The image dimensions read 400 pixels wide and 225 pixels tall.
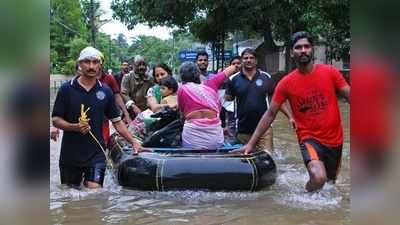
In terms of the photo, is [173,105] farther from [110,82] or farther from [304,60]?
[304,60]

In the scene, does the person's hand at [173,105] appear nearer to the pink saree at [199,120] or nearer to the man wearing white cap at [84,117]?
the pink saree at [199,120]

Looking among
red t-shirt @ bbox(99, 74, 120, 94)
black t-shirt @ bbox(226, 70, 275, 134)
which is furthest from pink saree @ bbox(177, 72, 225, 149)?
red t-shirt @ bbox(99, 74, 120, 94)

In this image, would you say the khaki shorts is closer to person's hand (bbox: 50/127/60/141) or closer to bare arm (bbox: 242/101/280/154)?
bare arm (bbox: 242/101/280/154)

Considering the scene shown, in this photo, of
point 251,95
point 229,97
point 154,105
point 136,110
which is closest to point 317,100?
point 251,95

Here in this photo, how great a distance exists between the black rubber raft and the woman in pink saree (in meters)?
0.27

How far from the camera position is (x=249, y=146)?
614 centimetres

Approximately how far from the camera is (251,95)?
7.37 metres

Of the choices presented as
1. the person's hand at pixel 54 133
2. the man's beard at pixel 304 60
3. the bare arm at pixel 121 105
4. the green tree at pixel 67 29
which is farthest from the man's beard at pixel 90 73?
the green tree at pixel 67 29

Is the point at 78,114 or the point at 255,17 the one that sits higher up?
the point at 255,17

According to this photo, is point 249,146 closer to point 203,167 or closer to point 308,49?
point 203,167

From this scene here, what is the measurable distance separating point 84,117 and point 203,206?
4.99ft

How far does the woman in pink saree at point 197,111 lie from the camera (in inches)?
255

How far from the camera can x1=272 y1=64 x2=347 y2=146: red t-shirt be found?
5.33 m

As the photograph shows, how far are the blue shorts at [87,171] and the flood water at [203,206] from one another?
10.1 inches
